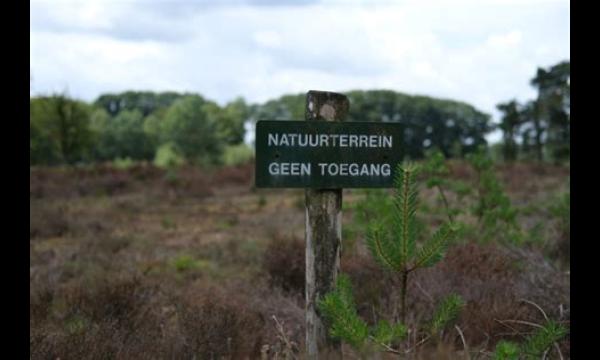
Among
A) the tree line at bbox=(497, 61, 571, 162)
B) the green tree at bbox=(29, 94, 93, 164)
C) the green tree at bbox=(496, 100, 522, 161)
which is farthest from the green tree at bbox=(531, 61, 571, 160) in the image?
the green tree at bbox=(29, 94, 93, 164)

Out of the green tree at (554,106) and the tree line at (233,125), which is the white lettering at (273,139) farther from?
the green tree at (554,106)

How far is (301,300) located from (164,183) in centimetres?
1786

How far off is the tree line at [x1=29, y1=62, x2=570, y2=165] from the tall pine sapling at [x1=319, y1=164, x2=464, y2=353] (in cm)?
1264

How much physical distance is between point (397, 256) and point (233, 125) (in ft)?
225

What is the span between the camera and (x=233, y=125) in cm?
7100

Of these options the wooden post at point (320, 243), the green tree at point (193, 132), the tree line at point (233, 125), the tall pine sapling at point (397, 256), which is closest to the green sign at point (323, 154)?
the wooden post at point (320, 243)

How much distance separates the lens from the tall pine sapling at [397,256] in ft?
9.16

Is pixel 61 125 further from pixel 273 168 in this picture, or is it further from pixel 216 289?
pixel 273 168

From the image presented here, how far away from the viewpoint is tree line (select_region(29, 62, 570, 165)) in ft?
107

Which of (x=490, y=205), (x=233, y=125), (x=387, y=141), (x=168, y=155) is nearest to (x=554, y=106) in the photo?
(x=490, y=205)

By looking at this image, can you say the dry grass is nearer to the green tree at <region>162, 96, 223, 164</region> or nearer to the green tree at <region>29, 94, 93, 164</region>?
the green tree at <region>29, 94, 93, 164</region>
